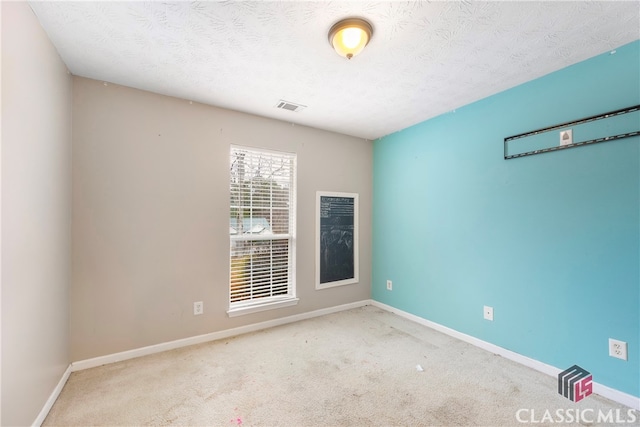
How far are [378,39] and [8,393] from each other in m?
2.87

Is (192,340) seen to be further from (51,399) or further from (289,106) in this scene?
(289,106)

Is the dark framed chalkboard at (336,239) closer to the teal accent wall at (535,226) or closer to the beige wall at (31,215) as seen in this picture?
the teal accent wall at (535,226)

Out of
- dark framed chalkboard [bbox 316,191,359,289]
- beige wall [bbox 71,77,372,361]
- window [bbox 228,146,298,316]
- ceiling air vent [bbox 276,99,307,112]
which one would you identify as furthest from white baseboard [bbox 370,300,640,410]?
ceiling air vent [bbox 276,99,307,112]

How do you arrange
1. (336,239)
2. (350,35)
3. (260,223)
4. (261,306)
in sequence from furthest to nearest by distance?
(336,239) → (260,223) → (261,306) → (350,35)

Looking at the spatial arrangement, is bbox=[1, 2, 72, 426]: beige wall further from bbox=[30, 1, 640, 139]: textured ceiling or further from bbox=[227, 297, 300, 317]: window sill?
bbox=[227, 297, 300, 317]: window sill

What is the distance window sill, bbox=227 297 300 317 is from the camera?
2975 millimetres

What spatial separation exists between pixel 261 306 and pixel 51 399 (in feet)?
5.67

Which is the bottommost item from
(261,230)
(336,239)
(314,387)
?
(314,387)

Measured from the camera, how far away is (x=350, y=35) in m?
1.70

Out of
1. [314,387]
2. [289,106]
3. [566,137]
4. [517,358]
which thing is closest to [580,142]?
[566,137]

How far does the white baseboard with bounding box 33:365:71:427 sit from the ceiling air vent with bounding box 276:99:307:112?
2.92m

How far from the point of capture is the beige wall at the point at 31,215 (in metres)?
1.36

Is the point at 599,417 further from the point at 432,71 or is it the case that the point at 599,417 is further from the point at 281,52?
the point at 281,52

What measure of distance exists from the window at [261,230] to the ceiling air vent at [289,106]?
1.85 feet
